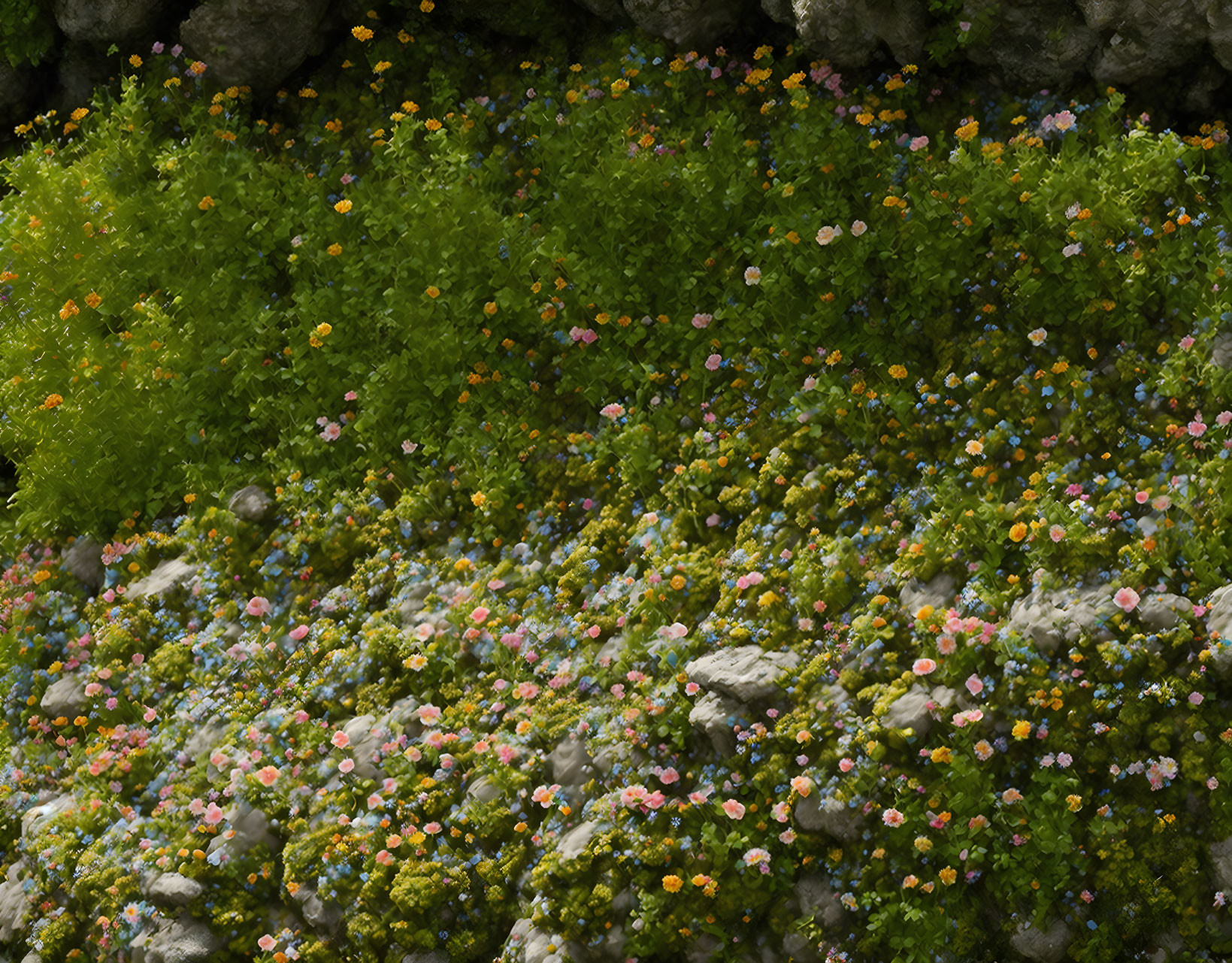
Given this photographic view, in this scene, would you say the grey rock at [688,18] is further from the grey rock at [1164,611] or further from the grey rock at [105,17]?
the grey rock at [1164,611]

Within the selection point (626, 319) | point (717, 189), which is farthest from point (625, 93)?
point (626, 319)

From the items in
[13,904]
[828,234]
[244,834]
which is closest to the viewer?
[244,834]

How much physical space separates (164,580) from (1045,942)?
493 cm

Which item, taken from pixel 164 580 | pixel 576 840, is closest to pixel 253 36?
pixel 164 580

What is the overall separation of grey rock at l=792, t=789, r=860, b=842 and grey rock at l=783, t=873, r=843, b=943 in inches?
7.9

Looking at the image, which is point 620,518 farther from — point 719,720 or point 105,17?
point 105,17

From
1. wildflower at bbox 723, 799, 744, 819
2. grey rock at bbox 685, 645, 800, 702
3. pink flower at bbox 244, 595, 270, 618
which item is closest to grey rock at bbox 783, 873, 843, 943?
wildflower at bbox 723, 799, 744, 819

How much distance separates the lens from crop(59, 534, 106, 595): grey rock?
6855mm

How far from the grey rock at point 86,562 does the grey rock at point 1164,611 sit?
5.71m

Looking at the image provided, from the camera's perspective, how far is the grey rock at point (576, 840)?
190 inches

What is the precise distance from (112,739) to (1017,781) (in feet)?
15.1

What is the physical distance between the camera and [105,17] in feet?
26.3

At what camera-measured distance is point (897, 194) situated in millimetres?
6203

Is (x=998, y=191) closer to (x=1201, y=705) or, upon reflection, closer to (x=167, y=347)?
(x=1201, y=705)
